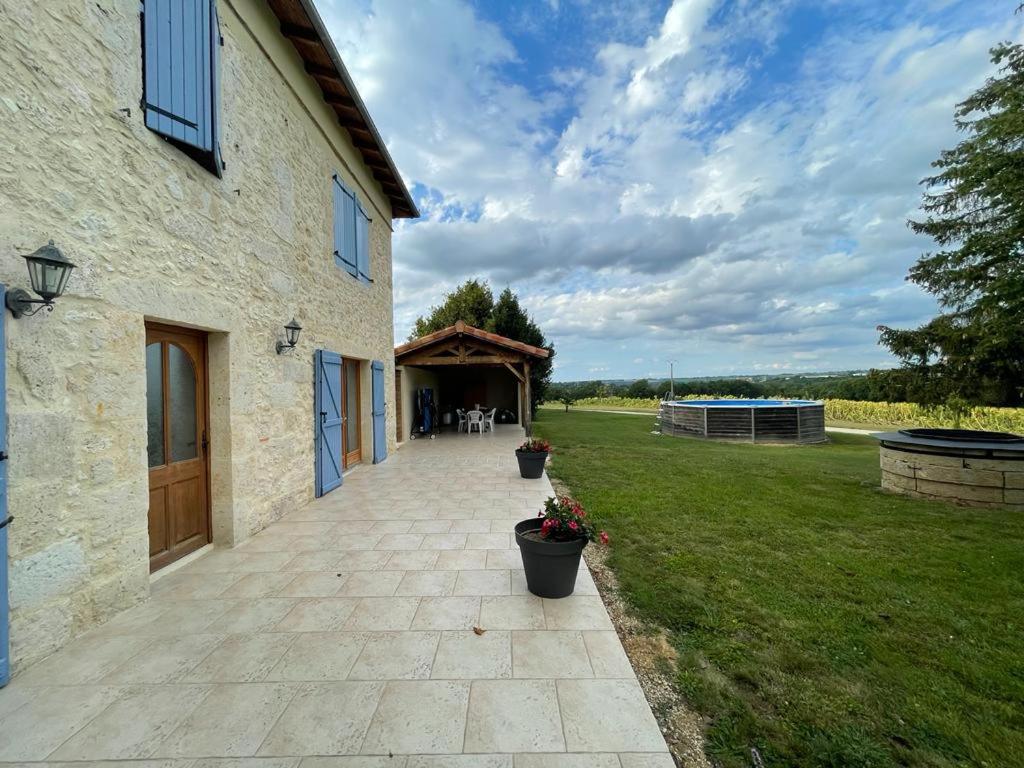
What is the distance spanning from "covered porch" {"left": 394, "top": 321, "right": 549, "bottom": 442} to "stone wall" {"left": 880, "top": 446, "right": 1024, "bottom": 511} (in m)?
7.23

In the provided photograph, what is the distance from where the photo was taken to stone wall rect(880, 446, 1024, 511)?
507cm

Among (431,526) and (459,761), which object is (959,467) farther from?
(459,761)

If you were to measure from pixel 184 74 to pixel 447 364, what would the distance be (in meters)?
7.88

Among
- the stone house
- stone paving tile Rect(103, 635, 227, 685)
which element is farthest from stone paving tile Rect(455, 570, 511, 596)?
the stone house

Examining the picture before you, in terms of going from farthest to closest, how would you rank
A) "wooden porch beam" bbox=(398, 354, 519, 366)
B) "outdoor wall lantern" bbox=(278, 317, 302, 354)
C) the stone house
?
"wooden porch beam" bbox=(398, 354, 519, 366) → "outdoor wall lantern" bbox=(278, 317, 302, 354) → the stone house

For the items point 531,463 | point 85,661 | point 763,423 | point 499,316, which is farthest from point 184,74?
point 499,316

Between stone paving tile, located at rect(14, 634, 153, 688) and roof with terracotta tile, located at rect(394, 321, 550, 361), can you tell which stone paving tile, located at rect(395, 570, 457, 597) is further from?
roof with terracotta tile, located at rect(394, 321, 550, 361)

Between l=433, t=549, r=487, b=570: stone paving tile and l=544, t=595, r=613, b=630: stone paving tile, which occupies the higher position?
l=433, t=549, r=487, b=570: stone paving tile

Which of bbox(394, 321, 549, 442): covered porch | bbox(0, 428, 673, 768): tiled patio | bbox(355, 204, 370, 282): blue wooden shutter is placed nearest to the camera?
bbox(0, 428, 673, 768): tiled patio

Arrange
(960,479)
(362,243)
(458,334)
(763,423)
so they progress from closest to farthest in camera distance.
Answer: (960,479), (362,243), (458,334), (763,423)

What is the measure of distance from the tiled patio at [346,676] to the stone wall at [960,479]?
5.74m

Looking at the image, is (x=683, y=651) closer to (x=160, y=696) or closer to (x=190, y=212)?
(x=160, y=696)

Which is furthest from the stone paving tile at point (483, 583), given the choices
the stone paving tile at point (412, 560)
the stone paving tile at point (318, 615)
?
the stone paving tile at point (318, 615)

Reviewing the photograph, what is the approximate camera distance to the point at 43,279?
2.09m
